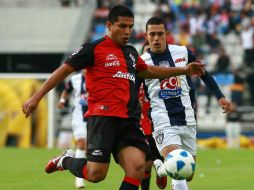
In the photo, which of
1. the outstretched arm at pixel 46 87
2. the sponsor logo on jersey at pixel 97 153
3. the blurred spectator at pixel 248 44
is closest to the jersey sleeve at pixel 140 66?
the outstretched arm at pixel 46 87

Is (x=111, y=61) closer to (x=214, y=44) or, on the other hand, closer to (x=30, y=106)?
(x=30, y=106)

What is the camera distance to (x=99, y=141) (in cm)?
1016

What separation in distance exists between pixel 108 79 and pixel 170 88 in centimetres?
205

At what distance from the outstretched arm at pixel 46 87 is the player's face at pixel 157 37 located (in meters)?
2.47

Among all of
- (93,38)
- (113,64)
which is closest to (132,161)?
(113,64)

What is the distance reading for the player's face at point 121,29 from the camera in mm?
10195

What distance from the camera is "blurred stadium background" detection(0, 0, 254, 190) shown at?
29406 millimetres

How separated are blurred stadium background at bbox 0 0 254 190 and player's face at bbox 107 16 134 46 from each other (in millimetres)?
10989

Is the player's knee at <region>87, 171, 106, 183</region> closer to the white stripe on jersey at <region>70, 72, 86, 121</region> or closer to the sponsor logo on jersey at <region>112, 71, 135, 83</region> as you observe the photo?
the sponsor logo on jersey at <region>112, 71, 135, 83</region>

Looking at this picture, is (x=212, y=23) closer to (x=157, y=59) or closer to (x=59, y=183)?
(x=59, y=183)

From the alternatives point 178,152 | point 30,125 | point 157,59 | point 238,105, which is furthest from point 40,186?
point 238,105

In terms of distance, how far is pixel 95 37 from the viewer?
1401 inches

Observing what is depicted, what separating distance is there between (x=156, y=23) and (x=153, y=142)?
75.2 inches

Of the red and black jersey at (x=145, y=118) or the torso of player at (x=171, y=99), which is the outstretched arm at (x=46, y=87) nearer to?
the torso of player at (x=171, y=99)
